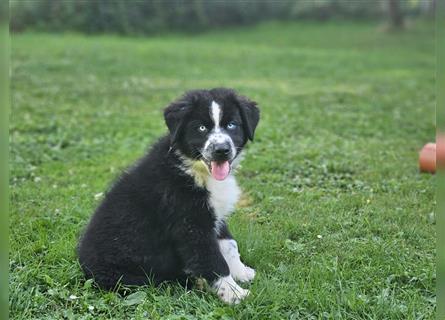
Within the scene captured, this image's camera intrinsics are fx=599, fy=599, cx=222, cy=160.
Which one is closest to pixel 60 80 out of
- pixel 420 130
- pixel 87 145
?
pixel 87 145

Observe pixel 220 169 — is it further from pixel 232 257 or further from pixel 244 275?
→ pixel 244 275

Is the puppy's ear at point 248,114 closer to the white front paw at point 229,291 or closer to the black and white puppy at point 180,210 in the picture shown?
the black and white puppy at point 180,210

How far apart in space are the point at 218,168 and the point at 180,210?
1.31 feet

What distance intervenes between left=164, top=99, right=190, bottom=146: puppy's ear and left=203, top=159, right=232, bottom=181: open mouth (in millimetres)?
278

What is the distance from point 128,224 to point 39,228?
1.35 metres

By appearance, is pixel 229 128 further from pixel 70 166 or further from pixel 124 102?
pixel 124 102

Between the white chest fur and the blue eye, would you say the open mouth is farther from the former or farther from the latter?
the blue eye

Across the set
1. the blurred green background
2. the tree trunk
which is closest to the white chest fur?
the blurred green background

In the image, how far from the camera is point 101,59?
18281 mm

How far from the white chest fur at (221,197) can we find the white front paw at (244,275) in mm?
398

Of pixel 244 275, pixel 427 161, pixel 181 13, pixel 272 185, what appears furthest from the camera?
pixel 181 13

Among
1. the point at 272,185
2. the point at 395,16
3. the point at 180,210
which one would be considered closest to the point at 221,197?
the point at 180,210

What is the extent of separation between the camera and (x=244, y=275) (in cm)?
432

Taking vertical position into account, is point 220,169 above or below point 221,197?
above
